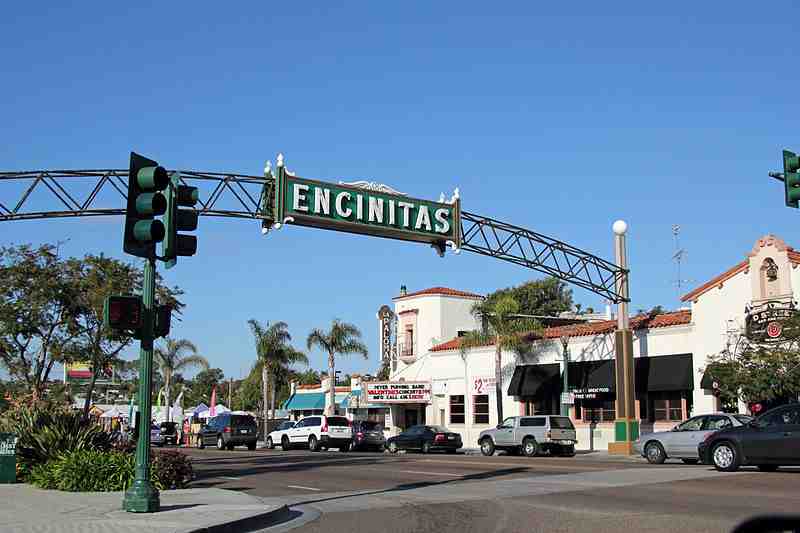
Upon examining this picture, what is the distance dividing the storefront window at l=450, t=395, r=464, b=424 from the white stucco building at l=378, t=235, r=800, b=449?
0.05 metres

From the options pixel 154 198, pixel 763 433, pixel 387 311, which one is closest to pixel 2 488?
pixel 154 198

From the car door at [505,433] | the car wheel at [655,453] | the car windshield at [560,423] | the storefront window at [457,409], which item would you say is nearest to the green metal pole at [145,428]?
the car wheel at [655,453]

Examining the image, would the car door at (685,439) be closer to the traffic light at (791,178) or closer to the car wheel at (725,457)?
the car wheel at (725,457)

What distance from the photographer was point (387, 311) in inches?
2302

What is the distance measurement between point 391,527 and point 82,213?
44.6ft

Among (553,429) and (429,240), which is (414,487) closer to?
(429,240)

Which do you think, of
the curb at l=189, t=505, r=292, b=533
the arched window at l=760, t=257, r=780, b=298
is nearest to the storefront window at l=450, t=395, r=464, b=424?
the arched window at l=760, t=257, r=780, b=298

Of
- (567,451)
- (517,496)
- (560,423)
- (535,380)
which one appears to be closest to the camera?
(517,496)

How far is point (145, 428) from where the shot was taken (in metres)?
13.2

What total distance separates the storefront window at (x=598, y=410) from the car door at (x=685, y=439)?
42.3ft

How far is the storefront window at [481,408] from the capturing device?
46.7 m

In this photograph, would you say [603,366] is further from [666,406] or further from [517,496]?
[517,496]

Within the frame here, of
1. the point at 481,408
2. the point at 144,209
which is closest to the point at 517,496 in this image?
the point at 144,209

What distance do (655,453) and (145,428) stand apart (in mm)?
18954
